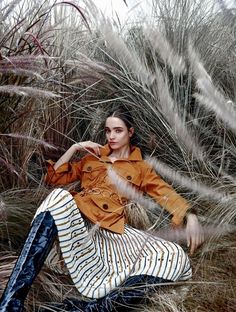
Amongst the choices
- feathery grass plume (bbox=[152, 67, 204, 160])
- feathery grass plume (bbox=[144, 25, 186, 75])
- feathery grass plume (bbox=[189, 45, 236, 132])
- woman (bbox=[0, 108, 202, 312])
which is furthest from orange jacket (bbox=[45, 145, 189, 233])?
feathery grass plume (bbox=[144, 25, 186, 75])

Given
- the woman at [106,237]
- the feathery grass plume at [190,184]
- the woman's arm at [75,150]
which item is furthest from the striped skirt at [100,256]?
the woman's arm at [75,150]

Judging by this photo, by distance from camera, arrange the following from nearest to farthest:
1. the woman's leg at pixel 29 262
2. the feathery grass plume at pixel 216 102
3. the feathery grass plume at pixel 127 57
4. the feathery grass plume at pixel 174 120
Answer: the woman's leg at pixel 29 262 < the feathery grass plume at pixel 216 102 < the feathery grass plume at pixel 174 120 < the feathery grass plume at pixel 127 57

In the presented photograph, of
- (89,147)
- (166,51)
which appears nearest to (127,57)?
(166,51)

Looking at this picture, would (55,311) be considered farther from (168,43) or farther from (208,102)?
(168,43)

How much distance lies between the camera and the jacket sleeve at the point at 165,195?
8.77 ft

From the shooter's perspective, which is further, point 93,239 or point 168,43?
point 168,43

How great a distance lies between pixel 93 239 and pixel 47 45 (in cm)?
109

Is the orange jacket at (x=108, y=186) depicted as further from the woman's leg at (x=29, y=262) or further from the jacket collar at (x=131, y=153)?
the woman's leg at (x=29, y=262)

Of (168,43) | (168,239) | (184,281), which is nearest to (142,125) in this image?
(168,43)

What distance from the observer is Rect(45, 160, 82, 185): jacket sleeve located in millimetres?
2910

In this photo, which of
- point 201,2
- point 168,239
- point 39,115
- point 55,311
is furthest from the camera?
point 201,2

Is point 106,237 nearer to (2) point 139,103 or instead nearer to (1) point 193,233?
(1) point 193,233

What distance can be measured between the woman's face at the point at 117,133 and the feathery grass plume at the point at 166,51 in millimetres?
418

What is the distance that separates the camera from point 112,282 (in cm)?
251
